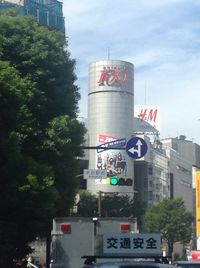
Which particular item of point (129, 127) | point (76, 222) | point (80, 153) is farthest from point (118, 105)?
point (76, 222)

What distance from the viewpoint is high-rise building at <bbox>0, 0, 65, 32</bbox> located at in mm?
90062

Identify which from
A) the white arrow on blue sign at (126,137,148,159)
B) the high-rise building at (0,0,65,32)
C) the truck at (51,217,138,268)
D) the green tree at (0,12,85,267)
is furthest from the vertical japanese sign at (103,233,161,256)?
the high-rise building at (0,0,65,32)

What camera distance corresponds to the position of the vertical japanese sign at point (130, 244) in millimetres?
12297

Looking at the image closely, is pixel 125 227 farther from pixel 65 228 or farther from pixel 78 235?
pixel 65 228

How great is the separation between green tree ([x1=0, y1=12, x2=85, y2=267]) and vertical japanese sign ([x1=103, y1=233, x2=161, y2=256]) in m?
7.94

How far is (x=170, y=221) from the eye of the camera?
88.3 meters

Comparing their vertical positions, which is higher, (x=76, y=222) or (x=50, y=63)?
(x=50, y=63)

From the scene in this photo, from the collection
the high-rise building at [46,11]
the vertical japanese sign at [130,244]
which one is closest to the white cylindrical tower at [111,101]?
the high-rise building at [46,11]

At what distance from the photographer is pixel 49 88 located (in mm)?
28266

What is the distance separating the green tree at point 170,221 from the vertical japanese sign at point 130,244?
76.0 meters

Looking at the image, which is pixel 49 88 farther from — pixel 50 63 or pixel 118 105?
pixel 118 105

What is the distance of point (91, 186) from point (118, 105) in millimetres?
19161

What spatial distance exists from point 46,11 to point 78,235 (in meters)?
77.0

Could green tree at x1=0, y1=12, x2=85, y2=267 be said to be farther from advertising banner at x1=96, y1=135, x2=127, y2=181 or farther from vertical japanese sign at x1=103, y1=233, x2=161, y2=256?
advertising banner at x1=96, y1=135, x2=127, y2=181
